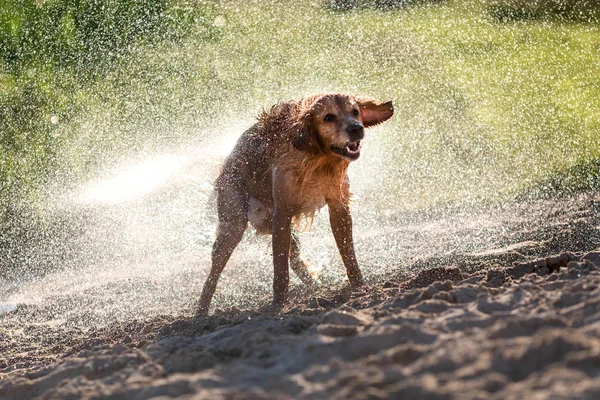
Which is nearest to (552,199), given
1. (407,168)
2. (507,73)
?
(407,168)

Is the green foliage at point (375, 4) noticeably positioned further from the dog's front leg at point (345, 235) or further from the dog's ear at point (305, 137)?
the dog's ear at point (305, 137)

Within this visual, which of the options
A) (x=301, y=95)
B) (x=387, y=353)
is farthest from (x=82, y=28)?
(x=387, y=353)

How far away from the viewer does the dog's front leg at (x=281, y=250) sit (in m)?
6.11

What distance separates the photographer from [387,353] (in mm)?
2904

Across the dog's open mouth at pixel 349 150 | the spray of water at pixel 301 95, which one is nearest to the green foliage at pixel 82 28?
the spray of water at pixel 301 95

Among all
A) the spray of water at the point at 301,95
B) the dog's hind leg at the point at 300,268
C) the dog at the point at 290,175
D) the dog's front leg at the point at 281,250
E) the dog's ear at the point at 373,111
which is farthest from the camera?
the spray of water at the point at 301,95

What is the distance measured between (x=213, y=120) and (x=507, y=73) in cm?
585

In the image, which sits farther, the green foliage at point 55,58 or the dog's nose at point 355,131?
the green foliage at point 55,58

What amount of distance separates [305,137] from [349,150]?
34cm

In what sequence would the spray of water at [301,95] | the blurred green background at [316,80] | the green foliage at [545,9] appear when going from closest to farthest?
the spray of water at [301,95], the blurred green background at [316,80], the green foliage at [545,9]

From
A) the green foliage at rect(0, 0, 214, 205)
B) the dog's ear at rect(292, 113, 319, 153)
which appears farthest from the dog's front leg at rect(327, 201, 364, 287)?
the green foliage at rect(0, 0, 214, 205)

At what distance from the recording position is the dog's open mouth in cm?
584

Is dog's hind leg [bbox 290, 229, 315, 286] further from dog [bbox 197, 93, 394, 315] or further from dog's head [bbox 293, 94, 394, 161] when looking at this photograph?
dog's head [bbox 293, 94, 394, 161]

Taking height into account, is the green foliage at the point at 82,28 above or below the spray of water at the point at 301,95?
above
